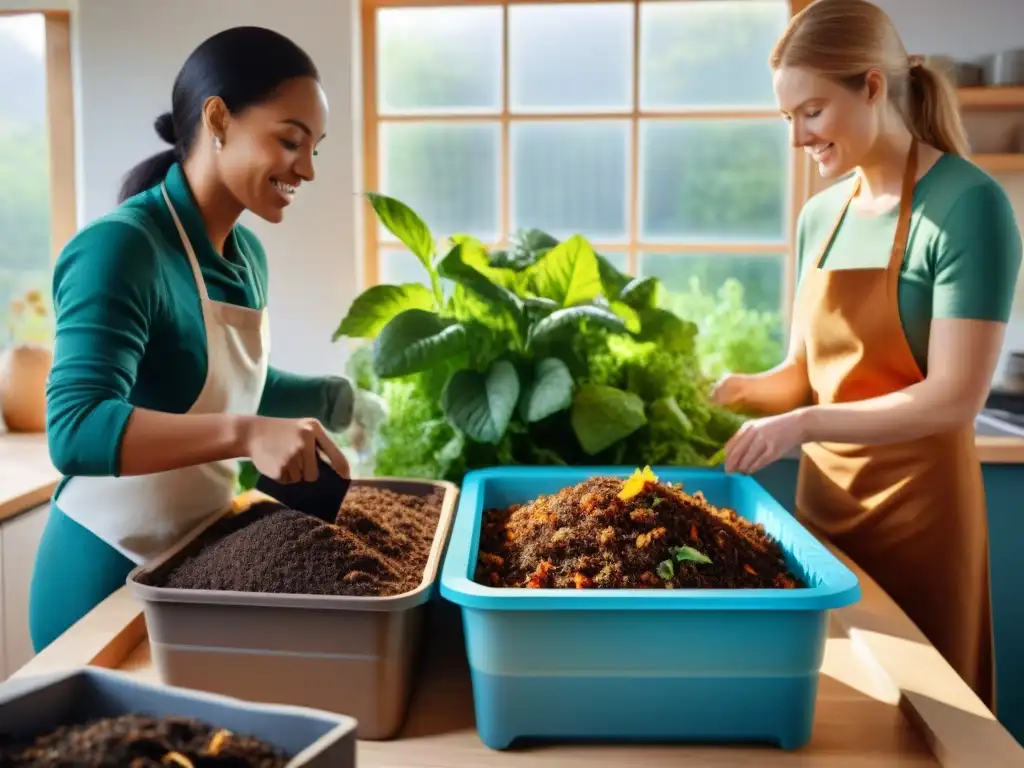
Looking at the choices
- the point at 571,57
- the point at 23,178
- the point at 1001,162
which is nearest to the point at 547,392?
the point at 571,57

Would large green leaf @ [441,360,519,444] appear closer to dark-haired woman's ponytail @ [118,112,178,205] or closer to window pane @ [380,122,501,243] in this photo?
dark-haired woman's ponytail @ [118,112,178,205]

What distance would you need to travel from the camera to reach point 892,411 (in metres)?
1.26

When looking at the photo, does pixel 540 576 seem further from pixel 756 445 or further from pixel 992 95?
pixel 992 95

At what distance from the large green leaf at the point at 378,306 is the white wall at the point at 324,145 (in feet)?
2.95

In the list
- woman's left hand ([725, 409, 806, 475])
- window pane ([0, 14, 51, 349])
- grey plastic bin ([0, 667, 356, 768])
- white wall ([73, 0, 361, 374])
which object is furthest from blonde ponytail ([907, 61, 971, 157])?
window pane ([0, 14, 51, 349])

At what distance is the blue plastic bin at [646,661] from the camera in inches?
30.8

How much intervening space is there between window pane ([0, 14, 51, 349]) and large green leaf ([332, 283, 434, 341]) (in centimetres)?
153

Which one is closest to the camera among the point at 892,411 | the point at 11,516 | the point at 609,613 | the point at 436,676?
the point at 609,613

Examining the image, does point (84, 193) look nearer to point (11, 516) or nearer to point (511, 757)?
point (11, 516)

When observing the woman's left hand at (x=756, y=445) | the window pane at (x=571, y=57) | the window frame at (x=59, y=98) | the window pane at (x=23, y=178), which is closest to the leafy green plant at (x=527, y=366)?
the woman's left hand at (x=756, y=445)

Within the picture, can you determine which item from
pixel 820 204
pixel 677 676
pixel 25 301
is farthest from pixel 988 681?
pixel 25 301

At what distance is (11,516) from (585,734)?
1.52 meters

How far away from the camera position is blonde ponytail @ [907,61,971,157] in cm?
143

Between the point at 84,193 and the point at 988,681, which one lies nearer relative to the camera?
the point at 988,681
